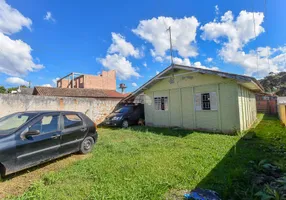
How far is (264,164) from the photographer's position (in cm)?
386

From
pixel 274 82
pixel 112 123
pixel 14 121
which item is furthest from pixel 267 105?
pixel 14 121

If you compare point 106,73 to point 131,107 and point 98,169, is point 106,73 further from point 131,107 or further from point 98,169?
point 98,169

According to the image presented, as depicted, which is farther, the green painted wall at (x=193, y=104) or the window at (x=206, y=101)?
the window at (x=206, y=101)

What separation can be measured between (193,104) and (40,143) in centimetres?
778

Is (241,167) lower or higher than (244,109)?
lower

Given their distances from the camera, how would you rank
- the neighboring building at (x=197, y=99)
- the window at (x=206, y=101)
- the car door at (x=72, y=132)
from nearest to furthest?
the car door at (x=72, y=132) → the neighboring building at (x=197, y=99) → the window at (x=206, y=101)

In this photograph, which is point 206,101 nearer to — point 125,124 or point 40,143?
point 125,124

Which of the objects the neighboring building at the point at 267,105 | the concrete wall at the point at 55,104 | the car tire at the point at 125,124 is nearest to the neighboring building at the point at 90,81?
the concrete wall at the point at 55,104

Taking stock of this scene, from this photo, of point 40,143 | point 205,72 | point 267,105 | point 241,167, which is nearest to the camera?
point 241,167

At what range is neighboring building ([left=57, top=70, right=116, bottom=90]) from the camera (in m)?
24.4

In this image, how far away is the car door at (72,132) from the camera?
15.3 ft

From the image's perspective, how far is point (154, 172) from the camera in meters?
3.79

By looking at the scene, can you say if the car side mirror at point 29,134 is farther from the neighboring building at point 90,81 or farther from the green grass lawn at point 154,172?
the neighboring building at point 90,81

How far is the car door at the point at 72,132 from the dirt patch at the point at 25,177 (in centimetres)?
36
